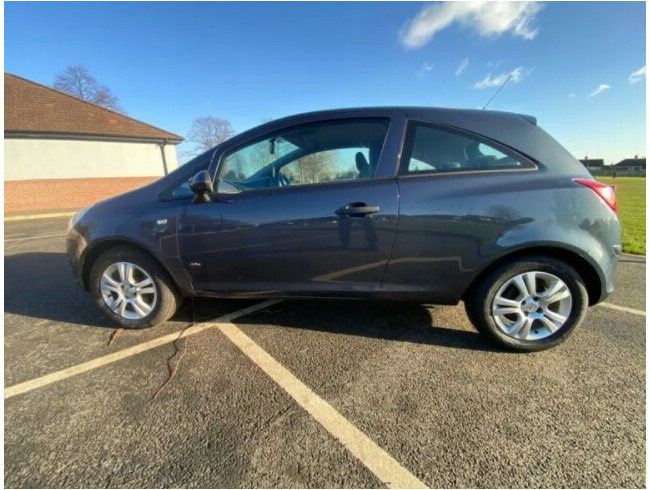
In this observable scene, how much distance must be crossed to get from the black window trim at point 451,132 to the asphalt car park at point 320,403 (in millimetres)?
1292

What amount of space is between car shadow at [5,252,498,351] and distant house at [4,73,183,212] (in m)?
14.1

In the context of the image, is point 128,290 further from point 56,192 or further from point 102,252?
point 56,192

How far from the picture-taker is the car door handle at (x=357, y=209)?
2066 mm

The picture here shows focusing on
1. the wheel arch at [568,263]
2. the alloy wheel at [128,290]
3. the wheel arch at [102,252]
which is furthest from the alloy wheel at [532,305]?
the alloy wheel at [128,290]

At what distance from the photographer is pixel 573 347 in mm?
2277

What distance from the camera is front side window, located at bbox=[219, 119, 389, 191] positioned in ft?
7.37

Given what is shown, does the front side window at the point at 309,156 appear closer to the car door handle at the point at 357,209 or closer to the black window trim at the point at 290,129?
the black window trim at the point at 290,129

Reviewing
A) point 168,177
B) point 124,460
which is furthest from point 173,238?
point 124,460

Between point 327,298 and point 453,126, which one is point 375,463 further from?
point 453,126

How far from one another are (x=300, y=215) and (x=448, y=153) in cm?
114

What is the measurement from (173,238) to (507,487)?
251cm

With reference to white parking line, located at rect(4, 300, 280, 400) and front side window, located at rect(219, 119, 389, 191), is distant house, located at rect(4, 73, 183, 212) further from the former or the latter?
front side window, located at rect(219, 119, 389, 191)

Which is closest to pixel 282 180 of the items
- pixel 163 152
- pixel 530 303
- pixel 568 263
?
pixel 530 303

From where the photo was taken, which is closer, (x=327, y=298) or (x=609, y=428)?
(x=609, y=428)
